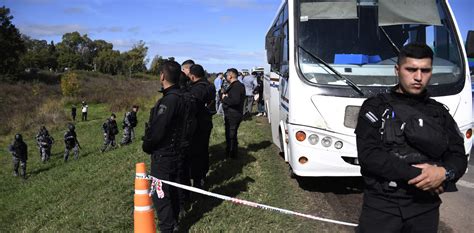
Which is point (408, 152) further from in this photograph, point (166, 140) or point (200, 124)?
point (200, 124)

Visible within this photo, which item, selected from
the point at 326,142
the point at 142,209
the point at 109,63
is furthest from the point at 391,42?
the point at 109,63

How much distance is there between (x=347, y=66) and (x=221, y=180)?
9.01 ft

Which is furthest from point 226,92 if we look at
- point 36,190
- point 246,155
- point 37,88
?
point 37,88

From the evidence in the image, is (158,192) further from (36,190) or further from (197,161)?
(36,190)

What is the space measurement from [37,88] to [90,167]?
48999 millimetres

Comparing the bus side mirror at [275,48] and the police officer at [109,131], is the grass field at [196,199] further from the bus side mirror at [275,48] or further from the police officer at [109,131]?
the police officer at [109,131]

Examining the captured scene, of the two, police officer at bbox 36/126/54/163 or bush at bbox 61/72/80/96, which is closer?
police officer at bbox 36/126/54/163

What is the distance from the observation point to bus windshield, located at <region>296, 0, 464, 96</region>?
5648 mm

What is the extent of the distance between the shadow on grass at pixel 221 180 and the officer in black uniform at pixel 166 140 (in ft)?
1.83

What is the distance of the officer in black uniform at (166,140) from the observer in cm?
438

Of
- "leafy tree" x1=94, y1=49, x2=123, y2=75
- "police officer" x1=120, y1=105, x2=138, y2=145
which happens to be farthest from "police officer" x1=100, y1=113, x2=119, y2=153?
"leafy tree" x1=94, y1=49, x2=123, y2=75

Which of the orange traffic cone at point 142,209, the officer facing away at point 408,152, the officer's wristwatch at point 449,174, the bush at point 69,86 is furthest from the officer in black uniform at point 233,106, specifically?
the bush at point 69,86

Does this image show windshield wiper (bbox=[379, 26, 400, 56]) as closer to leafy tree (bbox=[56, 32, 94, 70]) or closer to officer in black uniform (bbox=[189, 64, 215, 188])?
officer in black uniform (bbox=[189, 64, 215, 188])

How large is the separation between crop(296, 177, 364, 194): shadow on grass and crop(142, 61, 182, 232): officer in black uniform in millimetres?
2747
